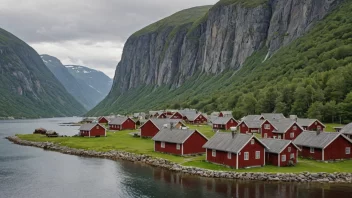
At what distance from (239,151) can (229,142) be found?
3.34 m

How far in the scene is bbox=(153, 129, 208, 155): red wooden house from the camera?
213 ft

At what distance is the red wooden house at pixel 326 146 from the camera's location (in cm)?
5672

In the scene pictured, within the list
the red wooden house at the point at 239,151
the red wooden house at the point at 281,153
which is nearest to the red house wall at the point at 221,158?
the red wooden house at the point at 239,151

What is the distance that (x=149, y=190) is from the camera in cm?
4575

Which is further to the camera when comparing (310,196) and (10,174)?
(10,174)

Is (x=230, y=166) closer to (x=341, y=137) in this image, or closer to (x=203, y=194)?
(x=203, y=194)

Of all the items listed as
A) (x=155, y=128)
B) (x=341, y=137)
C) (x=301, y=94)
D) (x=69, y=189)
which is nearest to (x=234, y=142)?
(x=341, y=137)

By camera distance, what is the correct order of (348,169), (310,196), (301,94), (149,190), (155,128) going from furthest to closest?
(301,94), (155,128), (348,169), (149,190), (310,196)

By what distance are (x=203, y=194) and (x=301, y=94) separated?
259 feet

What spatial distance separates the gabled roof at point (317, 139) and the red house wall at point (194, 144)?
15878 mm

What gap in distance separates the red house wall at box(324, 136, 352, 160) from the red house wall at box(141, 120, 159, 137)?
44.4 m

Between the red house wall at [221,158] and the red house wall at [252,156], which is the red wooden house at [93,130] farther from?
the red house wall at [252,156]

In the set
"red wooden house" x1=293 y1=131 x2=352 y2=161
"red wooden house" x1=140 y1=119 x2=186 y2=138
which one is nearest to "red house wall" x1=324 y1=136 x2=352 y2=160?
"red wooden house" x1=293 y1=131 x2=352 y2=161

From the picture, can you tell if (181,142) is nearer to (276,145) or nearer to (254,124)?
(276,145)
